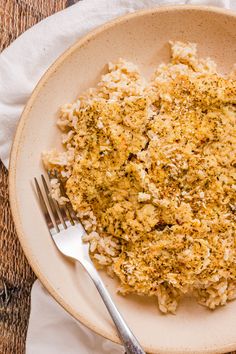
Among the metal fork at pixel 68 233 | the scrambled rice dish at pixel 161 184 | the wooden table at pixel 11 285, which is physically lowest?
the wooden table at pixel 11 285

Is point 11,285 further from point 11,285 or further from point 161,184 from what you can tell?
point 161,184

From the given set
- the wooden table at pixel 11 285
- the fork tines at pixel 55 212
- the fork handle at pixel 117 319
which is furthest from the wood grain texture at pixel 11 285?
the fork handle at pixel 117 319

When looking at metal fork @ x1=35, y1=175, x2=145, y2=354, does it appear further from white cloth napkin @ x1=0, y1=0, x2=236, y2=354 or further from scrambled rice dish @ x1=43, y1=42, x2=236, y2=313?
white cloth napkin @ x1=0, y1=0, x2=236, y2=354

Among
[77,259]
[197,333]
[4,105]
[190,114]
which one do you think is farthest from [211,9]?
[197,333]

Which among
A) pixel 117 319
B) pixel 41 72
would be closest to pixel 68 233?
pixel 117 319

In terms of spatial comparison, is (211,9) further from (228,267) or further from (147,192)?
(228,267)

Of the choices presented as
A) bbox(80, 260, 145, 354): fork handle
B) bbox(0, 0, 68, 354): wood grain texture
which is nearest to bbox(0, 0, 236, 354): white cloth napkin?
bbox(0, 0, 68, 354): wood grain texture

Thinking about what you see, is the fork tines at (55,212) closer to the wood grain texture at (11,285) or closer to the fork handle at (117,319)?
the fork handle at (117,319)
